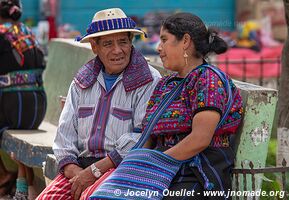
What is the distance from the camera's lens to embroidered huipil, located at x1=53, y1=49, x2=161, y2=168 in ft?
17.2

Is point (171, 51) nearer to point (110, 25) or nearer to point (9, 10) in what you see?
point (110, 25)

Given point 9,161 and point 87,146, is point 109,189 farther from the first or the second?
point 9,161

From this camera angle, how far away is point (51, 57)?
909 cm

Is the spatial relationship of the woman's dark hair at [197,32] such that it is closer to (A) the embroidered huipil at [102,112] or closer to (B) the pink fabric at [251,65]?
(A) the embroidered huipil at [102,112]

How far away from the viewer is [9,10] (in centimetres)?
773

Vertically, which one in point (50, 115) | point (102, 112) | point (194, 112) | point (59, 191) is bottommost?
point (50, 115)

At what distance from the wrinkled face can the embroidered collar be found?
0.04 metres

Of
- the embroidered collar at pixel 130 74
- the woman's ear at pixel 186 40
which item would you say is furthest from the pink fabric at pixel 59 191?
the woman's ear at pixel 186 40

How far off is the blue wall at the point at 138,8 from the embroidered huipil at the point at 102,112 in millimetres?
16030

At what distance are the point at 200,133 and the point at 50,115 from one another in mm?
4405

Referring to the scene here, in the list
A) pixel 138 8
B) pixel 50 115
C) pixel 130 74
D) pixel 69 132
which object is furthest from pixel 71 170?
pixel 138 8

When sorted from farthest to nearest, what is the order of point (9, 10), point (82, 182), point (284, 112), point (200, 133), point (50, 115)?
point (50, 115) → point (9, 10) → point (284, 112) → point (82, 182) → point (200, 133)

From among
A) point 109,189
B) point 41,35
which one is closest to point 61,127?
point 109,189

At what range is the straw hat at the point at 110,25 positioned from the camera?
17.4 feet
